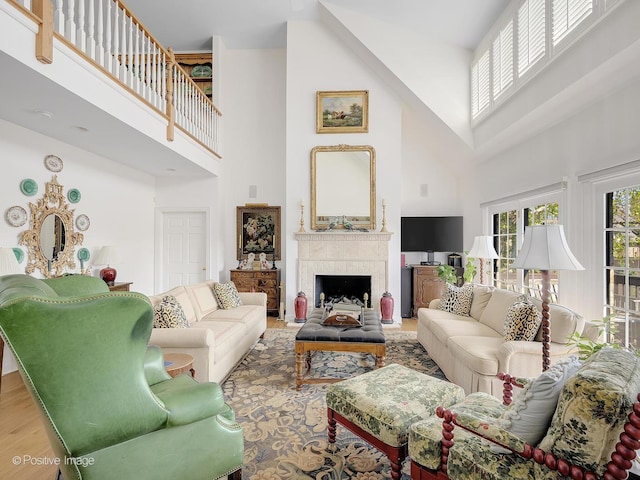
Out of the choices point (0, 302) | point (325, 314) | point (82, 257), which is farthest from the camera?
point (82, 257)

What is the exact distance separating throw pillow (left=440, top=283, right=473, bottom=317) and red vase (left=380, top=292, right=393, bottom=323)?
110 centimetres

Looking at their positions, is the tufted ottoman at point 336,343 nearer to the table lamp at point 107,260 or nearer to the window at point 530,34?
the table lamp at point 107,260

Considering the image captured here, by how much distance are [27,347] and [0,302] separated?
180 millimetres

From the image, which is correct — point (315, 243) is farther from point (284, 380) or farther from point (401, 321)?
point (284, 380)

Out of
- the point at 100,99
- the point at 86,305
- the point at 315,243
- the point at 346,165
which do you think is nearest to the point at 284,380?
the point at 86,305

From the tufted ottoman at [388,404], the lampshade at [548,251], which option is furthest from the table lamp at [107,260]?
the lampshade at [548,251]

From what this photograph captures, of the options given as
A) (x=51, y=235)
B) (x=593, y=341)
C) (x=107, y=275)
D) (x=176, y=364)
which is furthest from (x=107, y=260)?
(x=593, y=341)

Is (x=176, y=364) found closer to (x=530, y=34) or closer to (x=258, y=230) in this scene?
(x=258, y=230)

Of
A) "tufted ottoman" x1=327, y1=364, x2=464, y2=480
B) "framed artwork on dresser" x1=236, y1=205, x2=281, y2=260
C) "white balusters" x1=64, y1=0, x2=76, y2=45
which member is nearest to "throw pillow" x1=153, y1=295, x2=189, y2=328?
"tufted ottoman" x1=327, y1=364, x2=464, y2=480

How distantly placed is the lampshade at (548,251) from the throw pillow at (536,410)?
1.06 m

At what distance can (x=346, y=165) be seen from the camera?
5.65m

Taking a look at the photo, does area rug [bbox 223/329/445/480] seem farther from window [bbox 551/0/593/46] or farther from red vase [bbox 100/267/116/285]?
window [bbox 551/0/593/46]

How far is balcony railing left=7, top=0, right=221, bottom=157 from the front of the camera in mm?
2432

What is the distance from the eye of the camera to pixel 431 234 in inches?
232
